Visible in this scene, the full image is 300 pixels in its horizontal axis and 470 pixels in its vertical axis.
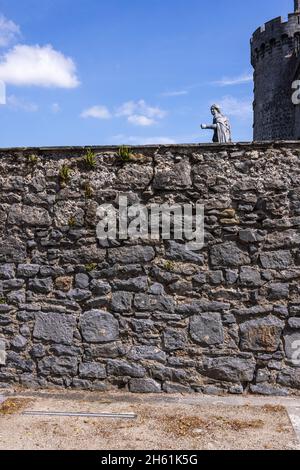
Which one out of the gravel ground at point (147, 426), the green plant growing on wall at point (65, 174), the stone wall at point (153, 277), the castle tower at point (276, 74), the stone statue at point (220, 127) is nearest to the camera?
the gravel ground at point (147, 426)

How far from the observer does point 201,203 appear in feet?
17.1

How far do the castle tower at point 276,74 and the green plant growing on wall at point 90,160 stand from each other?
23.1m

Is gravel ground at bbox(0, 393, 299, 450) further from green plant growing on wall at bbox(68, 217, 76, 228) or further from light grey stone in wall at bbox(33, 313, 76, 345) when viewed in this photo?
green plant growing on wall at bbox(68, 217, 76, 228)

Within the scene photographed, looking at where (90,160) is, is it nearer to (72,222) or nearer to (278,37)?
(72,222)

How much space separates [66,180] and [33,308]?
1.41 m

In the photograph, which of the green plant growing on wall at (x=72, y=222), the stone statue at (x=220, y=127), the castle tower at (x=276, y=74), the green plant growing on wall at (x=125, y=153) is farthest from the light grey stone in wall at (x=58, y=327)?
the castle tower at (x=276, y=74)

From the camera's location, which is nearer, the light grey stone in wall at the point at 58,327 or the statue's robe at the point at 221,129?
the light grey stone in wall at the point at 58,327

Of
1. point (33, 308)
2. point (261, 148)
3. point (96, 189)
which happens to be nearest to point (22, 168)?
point (96, 189)

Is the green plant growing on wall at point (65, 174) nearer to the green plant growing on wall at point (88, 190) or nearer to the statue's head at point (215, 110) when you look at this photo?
the green plant growing on wall at point (88, 190)

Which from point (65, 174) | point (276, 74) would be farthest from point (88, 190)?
point (276, 74)

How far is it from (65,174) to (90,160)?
31 centimetres

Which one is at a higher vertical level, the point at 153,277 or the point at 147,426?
the point at 153,277

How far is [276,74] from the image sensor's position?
1128 inches

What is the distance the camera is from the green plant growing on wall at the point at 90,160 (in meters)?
5.41
